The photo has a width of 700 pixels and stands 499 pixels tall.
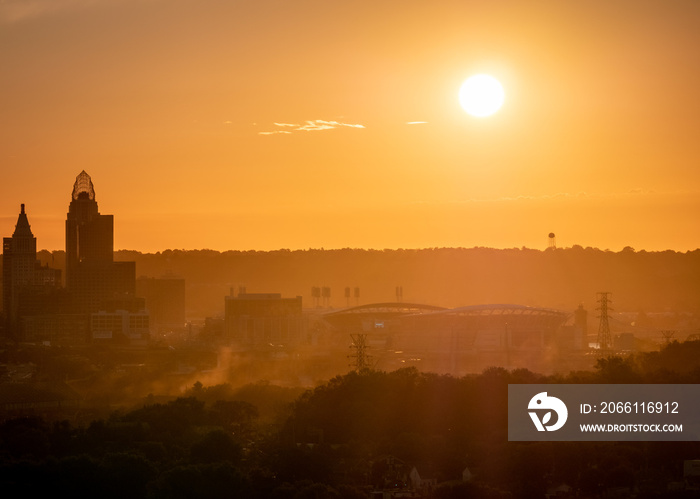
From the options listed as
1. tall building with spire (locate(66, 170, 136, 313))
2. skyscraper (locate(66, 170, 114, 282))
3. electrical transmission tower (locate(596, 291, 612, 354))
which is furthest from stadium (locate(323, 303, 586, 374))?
skyscraper (locate(66, 170, 114, 282))

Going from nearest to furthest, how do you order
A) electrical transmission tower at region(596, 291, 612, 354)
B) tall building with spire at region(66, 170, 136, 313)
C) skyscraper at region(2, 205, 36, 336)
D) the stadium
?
the stadium < electrical transmission tower at region(596, 291, 612, 354) < tall building with spire at region(66, 170, 136, 313) < skyscraper at region(2, 205, 36, 336)

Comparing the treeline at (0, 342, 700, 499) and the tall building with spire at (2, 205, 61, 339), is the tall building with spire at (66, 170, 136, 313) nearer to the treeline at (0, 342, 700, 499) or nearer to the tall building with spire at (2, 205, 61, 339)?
the tall building with spire at (2, 205, 61, 339)

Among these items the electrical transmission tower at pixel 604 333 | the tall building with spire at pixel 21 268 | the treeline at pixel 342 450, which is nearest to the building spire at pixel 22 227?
the tall building with spire at pixel 21 268

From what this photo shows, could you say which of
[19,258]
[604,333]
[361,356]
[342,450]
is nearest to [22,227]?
[19,258]

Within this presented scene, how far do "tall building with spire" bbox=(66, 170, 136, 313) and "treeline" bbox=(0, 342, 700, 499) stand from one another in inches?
2963

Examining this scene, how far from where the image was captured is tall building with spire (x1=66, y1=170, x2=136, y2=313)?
122188mm

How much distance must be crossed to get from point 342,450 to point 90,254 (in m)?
92.1

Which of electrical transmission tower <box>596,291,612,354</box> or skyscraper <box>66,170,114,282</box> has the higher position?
skyscraper <box>66,170,114,282</box>

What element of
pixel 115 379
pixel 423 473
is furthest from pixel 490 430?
pixel 115 379

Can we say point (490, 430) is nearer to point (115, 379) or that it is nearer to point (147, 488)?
point (147, 488)

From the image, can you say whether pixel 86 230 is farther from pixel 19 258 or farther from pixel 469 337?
pixel 469 337

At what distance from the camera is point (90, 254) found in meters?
128

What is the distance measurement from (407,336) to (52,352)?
23770 mm

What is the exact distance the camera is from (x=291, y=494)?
32156 millimetres
